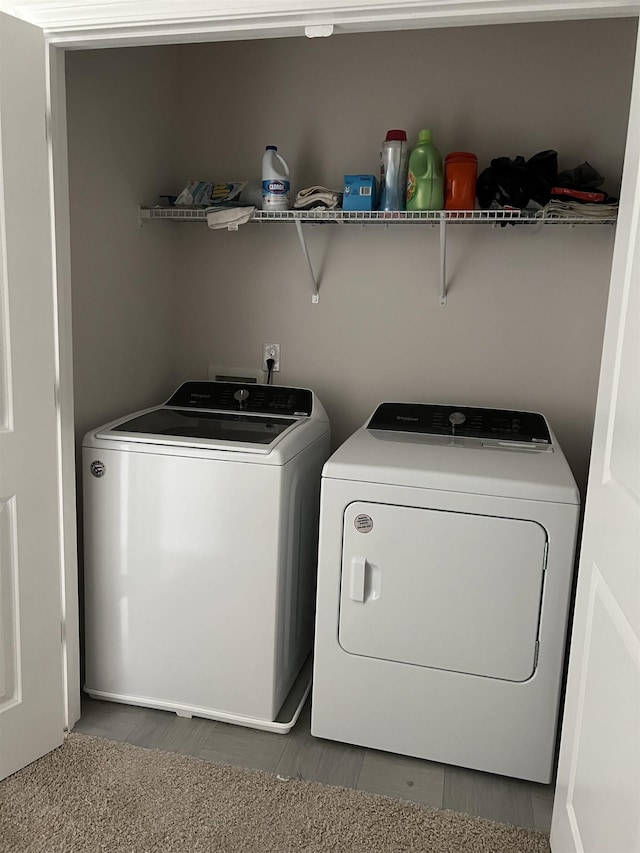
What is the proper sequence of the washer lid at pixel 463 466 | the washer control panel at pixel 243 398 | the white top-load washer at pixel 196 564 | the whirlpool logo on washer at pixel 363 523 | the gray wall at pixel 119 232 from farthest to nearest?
the washer control panel at pixel 243 398 < the gray wall at pixel 119 232 < the white top-load washer at pixel 196 564 < the whirlpool logo on washer at pixel 363 523 < the washer lid at pixel 463 466

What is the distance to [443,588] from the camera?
1.96 m

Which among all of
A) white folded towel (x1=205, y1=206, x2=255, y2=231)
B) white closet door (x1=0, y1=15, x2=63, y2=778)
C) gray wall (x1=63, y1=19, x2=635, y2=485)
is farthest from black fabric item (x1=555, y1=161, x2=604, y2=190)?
white closet door (x1=0, y1=15, x2=63, y2=778)

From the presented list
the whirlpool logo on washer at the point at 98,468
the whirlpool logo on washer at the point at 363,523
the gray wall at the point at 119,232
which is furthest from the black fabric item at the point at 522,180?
the whirlpool logo on washer at the point at 98,468

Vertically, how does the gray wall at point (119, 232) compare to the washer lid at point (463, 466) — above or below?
above

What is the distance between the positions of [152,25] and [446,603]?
1.67m

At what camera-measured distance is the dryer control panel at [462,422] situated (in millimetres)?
2406

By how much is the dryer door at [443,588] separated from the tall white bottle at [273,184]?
1121mm

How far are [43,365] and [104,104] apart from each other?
3.16 feet

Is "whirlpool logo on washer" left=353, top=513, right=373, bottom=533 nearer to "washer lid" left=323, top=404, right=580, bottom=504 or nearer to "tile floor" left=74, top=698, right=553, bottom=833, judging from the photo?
"washer lid" left=323, top=404, right=580, bottom=504

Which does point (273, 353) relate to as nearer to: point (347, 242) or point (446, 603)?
point (347, 242)

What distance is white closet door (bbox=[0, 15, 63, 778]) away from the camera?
1741 millimetres

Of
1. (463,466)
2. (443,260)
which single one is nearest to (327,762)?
(463,466)

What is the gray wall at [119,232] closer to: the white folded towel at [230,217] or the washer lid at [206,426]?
the washer lid at [206,426]

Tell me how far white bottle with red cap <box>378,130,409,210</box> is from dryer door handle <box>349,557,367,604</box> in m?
1.19
